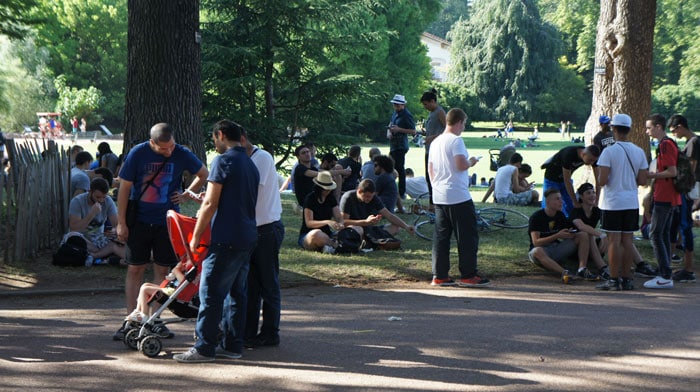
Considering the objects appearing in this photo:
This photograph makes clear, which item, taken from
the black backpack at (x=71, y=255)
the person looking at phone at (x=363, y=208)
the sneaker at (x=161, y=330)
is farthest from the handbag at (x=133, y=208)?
the person looking at phone at (x=363, y=208)

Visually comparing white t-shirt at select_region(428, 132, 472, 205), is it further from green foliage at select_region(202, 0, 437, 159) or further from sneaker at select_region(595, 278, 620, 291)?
green foliage at select_region(202, 0, 437, 159)

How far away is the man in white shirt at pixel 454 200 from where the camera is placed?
9.81 m

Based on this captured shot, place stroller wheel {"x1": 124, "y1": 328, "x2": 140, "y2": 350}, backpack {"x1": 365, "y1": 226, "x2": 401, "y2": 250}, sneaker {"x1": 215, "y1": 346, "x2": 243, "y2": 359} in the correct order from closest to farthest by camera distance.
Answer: sneaker {"x1": 215, "y1": 346, "x2": 243, "y2": 359}, stroller wheel {"x1": 124, "y1": 328, "x2": 140, "y2": 350}, backpack {"x1": 365, "y1": 226, "x2": 401, "y2": 250}

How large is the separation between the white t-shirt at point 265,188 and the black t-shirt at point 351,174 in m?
8.55

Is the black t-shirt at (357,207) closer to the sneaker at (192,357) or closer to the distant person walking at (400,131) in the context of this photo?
the distant person walking at (400,131)

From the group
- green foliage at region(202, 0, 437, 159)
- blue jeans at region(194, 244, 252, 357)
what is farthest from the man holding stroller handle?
green foliage at region(202, 0, 437, 159)

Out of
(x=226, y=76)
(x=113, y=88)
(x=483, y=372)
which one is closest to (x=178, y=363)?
(x=483, y=372)

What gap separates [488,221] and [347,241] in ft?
10.1

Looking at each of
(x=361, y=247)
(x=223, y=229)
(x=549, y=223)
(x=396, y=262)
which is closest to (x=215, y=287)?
(x=223, y=229)

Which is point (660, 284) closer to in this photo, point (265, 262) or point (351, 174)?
point (265, 262)

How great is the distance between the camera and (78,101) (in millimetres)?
67562

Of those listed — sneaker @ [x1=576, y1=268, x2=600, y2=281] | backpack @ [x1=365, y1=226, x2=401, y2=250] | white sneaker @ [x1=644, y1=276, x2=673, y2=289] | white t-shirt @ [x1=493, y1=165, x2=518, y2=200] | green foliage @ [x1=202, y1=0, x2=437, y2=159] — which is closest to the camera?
white sneaker @ [x1=644, y1=276, x2=673, y2=289]

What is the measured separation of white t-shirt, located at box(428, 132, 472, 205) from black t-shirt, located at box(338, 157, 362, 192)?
223 inches

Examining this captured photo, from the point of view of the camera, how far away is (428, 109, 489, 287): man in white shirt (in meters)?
9.81
